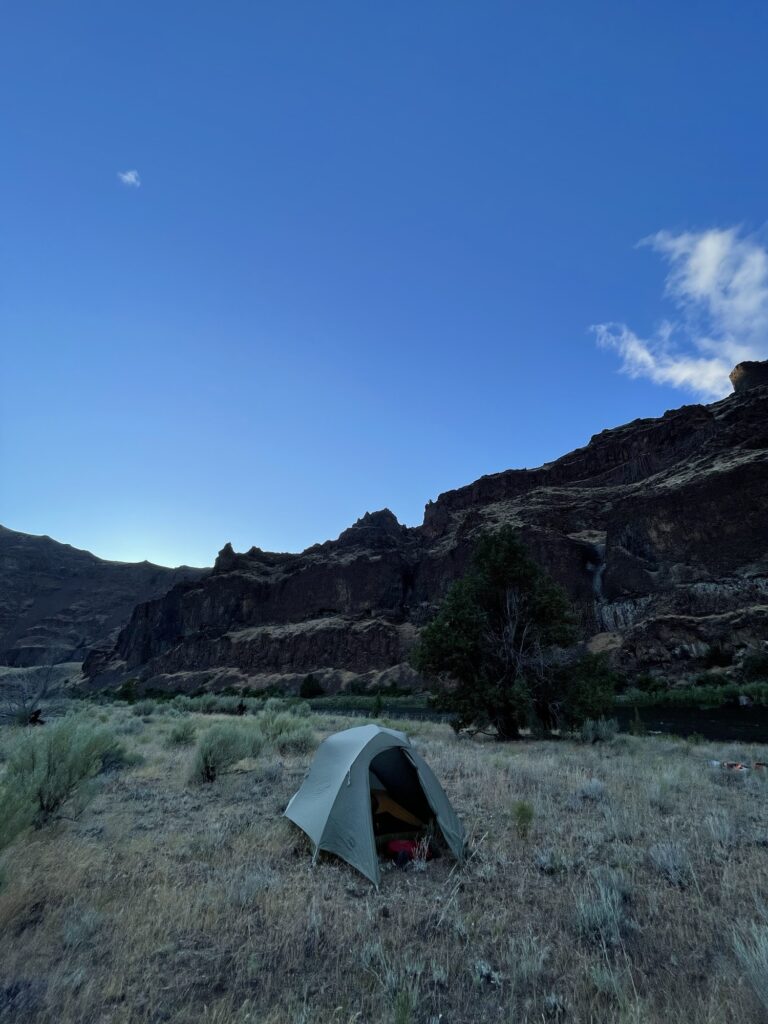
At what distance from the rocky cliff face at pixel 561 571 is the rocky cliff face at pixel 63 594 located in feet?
113

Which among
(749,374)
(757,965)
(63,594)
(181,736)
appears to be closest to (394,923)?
(757,965)

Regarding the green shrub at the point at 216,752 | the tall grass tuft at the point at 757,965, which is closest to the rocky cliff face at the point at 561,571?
the green shrub at the point at 216,752

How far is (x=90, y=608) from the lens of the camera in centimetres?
16650

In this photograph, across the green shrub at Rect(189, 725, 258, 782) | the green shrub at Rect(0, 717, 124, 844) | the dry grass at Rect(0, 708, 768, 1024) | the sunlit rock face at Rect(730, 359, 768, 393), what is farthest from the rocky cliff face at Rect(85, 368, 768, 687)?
the dry grass at Rect(0, 708, 768, 1024)

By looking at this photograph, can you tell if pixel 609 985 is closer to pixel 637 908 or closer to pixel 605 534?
pixel 637 908

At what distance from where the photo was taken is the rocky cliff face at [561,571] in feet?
189

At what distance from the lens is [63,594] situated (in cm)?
17112

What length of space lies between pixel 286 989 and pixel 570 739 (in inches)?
662

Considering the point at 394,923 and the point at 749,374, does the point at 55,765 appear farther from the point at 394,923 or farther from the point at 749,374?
the point at 749,374

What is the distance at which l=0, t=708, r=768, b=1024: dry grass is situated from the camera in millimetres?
3217

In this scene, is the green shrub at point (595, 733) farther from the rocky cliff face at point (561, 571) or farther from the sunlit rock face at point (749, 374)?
the sunlit rock face at point (749, 374)

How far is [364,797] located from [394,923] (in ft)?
5.95

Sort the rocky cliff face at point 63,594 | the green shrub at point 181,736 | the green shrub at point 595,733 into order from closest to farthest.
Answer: the green shrub at point 181,736
the green shrub at point 595,733
the rocky cliff face at point 63,594

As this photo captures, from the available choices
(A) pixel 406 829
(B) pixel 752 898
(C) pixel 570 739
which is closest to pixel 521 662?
(C) pixel 570 739
